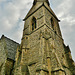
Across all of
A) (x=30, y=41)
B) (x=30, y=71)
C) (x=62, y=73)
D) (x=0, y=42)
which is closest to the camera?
(x=62, y=73)

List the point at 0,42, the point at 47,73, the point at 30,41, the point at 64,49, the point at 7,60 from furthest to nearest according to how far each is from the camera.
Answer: the point at 0,42, the point at 64,49, the point at 30,41, the point at 7,60, the point at 47,73

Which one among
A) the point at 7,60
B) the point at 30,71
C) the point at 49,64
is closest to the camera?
the point at 49,64

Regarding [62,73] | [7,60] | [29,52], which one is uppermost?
[29,52]

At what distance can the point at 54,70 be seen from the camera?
24.4ft

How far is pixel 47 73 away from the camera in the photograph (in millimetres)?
7449

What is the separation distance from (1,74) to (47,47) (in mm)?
6244

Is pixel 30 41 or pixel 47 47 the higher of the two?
pixel 30 41

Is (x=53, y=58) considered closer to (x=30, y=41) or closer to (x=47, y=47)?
(x=47, y=47)

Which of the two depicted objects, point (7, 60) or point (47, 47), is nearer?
point (47, 47)

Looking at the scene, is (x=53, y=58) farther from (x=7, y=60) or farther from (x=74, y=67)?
(x=7, y=60)

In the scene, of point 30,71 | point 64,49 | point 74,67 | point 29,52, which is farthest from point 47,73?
point 64,49

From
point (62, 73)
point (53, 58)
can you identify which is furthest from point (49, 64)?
point (62, 73)

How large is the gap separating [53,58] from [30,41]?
196 inches

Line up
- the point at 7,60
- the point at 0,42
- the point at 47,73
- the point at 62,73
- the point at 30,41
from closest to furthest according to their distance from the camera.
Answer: the point at 62,73 < the point at 47,73 < the point at 7,60 < the point at 30,41 < the point at 0,42
